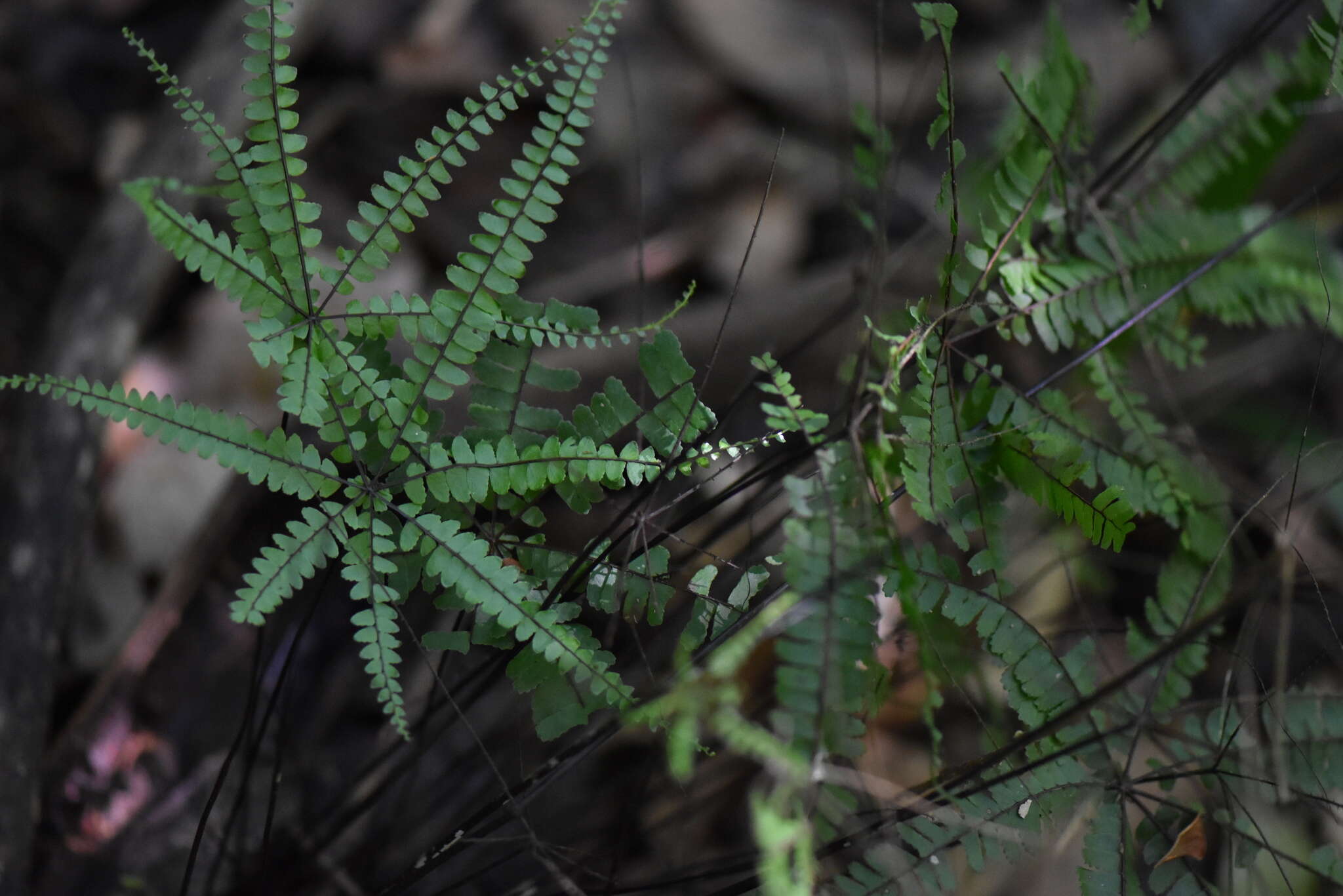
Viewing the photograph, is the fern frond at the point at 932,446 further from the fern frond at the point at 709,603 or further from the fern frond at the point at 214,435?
the fern frond at the point at 214,435

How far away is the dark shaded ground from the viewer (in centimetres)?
134

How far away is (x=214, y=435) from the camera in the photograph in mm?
789

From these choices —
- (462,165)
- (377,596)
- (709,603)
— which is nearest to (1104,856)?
(709,603)

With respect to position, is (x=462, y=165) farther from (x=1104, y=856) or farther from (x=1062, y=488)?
(x=1104, y=856)

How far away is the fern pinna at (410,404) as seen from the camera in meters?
0.78

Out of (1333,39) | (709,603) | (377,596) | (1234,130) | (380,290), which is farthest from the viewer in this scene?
(380,290)

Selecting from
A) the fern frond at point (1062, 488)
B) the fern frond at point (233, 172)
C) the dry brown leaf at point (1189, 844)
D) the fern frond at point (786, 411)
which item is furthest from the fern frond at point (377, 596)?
the dry brown leaf at point (1189, 844)

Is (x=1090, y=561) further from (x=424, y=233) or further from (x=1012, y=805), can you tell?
(x=424, y=233)

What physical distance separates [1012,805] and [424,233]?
1.99 metres

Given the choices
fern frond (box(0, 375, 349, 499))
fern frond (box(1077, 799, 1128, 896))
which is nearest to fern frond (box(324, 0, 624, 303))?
fern frond (box(0, 375, 349, 499))

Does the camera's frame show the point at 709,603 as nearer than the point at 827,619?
No

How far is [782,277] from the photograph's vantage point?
2400 millimetres

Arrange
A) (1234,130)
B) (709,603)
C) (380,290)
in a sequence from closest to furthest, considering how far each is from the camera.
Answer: (709,603) < (1234,130) < (380,290)

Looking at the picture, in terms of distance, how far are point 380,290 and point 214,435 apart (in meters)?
1.40
